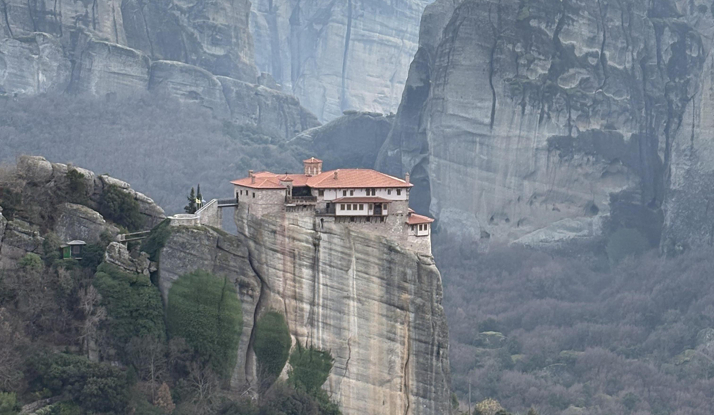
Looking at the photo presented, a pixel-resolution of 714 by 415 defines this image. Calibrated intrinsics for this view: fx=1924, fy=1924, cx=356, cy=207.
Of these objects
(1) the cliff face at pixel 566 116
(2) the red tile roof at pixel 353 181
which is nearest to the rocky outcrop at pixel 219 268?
(2) the red tile roof at pixel 353 181

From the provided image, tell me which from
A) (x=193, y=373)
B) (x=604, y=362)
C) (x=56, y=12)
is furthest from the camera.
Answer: (x=56, y=12)

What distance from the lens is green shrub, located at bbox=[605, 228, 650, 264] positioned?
559 feet

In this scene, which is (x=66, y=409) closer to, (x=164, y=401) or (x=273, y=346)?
(x=164, y=401)

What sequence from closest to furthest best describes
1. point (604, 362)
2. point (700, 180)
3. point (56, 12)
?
1. point (604, 362)
2. point (700, 180)
3. point (56, 12)

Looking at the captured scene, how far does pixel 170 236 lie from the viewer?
292ft

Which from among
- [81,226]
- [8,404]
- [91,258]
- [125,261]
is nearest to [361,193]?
[125,261]

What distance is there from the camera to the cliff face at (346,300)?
88.4 m

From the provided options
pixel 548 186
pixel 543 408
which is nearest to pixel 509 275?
pixel 548 186

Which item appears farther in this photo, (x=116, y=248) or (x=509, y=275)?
(x=509, y=275)

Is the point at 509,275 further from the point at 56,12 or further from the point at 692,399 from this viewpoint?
the point at 56,12

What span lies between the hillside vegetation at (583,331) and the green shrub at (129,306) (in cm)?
4352

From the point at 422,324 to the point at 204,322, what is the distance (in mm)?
10036

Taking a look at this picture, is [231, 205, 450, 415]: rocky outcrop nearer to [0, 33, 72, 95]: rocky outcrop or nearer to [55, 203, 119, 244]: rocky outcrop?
[55, 203, 119, 244]: rocky outcrop

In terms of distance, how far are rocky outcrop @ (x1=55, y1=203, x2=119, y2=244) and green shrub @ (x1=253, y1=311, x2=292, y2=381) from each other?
29.6 ft
